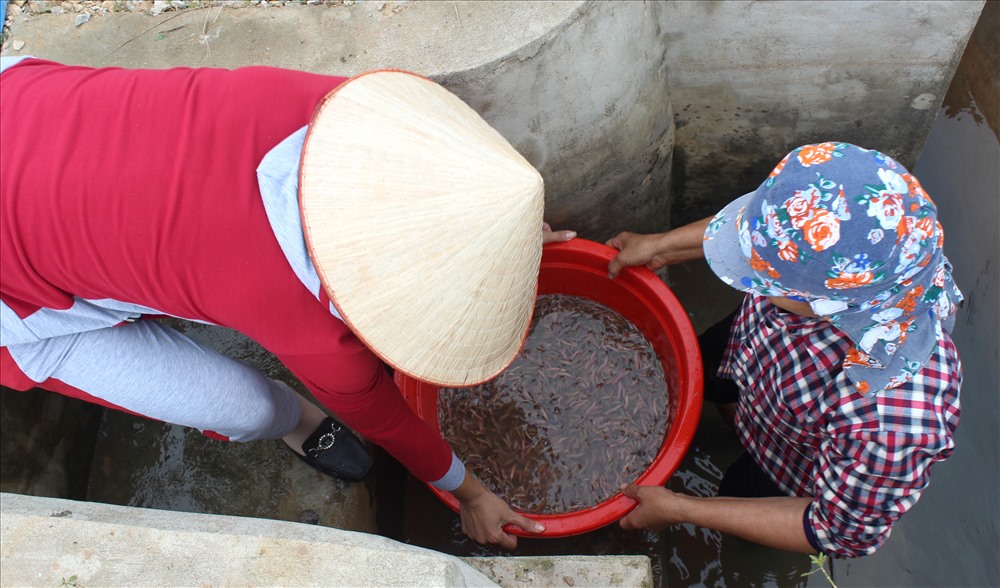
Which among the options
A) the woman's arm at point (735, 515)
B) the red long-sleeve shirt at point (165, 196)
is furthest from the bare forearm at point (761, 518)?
the red long-sleeve shirt at point (165, 196)

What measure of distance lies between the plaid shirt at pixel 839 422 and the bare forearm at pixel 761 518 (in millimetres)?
63

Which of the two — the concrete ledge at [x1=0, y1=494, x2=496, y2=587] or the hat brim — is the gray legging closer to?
the concrete ledge at [x1=0, y1=494, x2=496, y2=587]

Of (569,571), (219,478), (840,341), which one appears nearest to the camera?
(840,341)

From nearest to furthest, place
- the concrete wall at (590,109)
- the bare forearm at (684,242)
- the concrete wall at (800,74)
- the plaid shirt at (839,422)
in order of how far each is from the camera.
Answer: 1. the plaid shirt at (839,422)
2. the concrete wall at (590,109)
3. the bare forearm at (684,242)
4. the concrete wall at (800,74)

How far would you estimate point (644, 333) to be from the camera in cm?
318

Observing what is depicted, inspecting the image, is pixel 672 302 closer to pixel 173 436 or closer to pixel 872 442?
pixel 872 442

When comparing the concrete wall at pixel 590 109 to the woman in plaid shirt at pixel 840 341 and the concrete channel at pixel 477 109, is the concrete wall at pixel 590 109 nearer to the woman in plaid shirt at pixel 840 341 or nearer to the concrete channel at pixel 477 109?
the concrete channel at pixel 477 109

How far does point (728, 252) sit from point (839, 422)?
531 millimetres

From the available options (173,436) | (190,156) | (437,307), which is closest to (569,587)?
(437,307)

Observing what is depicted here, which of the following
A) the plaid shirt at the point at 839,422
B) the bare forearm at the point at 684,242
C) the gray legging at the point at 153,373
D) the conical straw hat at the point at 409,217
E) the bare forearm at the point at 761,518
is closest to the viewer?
the conical straw hat at the point at 409,217

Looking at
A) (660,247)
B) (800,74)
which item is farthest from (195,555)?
(800,74)

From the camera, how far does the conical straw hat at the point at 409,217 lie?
4.56ft

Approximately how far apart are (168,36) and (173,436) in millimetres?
1640

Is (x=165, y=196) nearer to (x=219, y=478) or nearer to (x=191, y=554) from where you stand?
(x=191, y=554)
